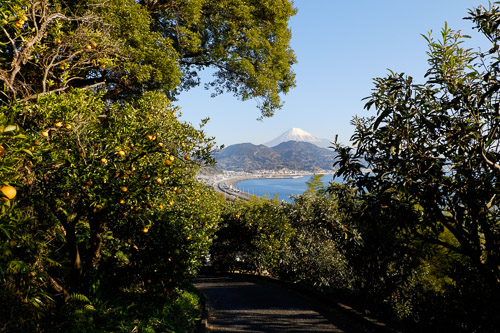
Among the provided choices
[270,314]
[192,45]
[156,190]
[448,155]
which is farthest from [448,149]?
[192,45]

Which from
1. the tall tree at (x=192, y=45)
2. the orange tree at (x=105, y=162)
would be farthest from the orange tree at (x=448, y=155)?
the tall tree at (x=192, y=45)

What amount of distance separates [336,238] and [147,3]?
9969 mm

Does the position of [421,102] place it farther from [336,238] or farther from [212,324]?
[212,324]

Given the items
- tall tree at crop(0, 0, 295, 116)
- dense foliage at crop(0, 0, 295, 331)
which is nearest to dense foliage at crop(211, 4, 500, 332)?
dense foliage at crop(0, 0, 295, 331)

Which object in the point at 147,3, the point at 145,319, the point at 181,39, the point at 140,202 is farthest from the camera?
the point at 181,39

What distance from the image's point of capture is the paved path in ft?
22.0

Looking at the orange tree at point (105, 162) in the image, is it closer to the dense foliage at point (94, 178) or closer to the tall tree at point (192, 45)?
the dense foliage at point (94, 178)

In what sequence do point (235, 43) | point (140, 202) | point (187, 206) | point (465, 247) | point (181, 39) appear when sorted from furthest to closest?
point (235, 43)
point (181, 39)
point (187, 206)
point (140, 202)
point (465, 247)

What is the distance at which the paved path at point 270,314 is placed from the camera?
6711 mm

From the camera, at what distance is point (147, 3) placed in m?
9.80

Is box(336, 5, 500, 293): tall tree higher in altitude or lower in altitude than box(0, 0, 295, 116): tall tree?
lower

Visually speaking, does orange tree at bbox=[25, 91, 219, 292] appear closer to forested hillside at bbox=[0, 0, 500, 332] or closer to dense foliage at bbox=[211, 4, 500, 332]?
forested hillside at bbox=[0, 0, 500, 332]

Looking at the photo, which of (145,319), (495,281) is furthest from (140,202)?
(495,281)

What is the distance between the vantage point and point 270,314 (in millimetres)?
7734
